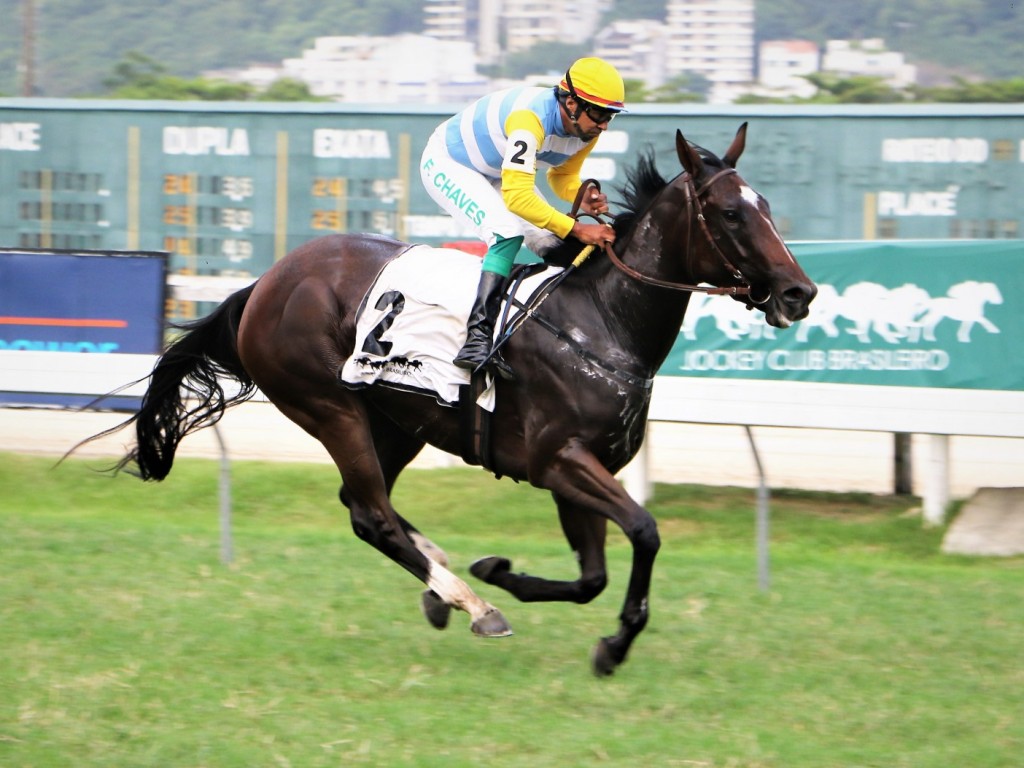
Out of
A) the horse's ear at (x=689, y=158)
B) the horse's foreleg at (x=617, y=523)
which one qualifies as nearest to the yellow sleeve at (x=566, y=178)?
the horse's ear at (x=689, y=158)

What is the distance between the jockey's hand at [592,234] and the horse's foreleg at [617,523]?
31.2 inches

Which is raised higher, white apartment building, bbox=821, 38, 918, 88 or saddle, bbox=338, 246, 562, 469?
white apartment building, bbox=821, 38, 918, 88

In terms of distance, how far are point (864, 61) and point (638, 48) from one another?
1167cm

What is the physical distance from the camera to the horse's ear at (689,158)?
506 centimetres

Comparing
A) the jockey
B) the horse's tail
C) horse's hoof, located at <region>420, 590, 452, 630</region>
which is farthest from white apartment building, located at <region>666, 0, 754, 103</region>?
horse's hoof, located at <region>420, 590, 452, 630</region>

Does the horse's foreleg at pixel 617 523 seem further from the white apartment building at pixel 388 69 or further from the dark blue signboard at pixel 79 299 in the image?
the white apartment building at pixel 388 69

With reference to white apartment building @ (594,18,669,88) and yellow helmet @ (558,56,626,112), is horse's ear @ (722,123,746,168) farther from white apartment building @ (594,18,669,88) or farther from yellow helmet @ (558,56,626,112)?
white apartment building @ (594,18,669,88)

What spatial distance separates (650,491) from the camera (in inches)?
346

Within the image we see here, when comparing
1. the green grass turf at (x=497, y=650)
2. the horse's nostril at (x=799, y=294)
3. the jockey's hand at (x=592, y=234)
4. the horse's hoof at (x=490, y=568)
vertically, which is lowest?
the green grass turf at (x=497, y=650)

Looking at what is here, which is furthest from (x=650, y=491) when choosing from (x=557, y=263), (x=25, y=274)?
(x=25, y=274)

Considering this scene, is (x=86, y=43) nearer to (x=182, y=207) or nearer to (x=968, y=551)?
(x=182, y=207)

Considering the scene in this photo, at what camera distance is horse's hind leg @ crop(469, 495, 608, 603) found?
17.4ft

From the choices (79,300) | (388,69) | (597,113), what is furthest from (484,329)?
(388,69)

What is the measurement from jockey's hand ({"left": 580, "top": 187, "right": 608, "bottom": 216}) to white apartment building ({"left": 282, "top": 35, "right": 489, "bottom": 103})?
59679mm
